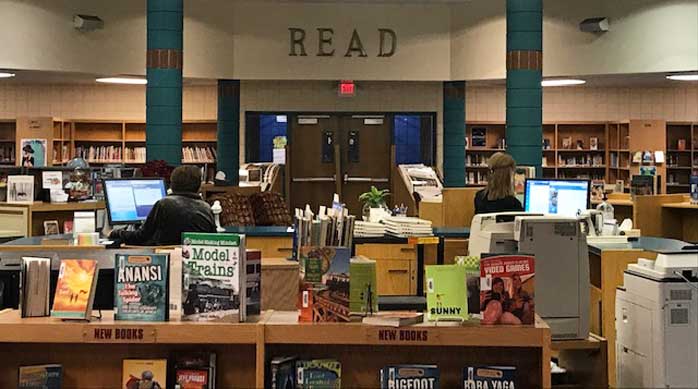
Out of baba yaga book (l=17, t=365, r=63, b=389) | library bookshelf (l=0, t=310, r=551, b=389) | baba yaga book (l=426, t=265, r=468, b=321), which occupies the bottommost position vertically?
baba yaga book (l=17, t=365, r=63, b=389)

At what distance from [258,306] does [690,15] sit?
1081 cm

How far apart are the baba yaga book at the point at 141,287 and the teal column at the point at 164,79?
8582 millimetres

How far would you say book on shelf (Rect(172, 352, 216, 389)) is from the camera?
3.88 m

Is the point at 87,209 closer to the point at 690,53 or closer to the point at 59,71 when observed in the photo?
the point at 59,71

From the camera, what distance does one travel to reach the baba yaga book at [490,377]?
384 centimetres

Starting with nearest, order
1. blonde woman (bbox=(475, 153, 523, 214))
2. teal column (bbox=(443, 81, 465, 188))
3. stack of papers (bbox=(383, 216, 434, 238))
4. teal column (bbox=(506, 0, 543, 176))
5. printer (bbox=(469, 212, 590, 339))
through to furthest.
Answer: printer (bbox=(469, 212, 590, 339))
blonde woman (bbox=(475, 153, 523, 214))
stack of papers (bbox=(383, 216, 434, 238))
teal column (bbox=(506, 0, 543, 176))
teal column (bbox=(443, 81, 465, 188))

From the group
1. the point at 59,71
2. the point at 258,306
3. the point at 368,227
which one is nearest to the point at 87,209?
the point at 368,227

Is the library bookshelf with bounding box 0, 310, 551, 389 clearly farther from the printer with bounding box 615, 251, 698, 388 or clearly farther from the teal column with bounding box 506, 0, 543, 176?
the teal column with bounding box 506, 0, 543, 176

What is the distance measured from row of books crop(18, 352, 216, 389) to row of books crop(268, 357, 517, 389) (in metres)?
0.27

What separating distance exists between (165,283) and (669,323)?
7.20 feet

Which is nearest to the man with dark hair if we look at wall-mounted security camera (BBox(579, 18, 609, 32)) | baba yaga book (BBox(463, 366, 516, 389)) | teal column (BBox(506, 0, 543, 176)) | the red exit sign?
baba yaga book (BBox(463, 366, 516, 389))

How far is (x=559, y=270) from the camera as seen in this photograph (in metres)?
5.07

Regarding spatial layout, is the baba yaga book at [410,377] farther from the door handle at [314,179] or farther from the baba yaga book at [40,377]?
the door handle at [314,179]

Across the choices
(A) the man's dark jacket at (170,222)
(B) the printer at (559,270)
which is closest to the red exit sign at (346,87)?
(A) the man's dark jacket at (170,222)
